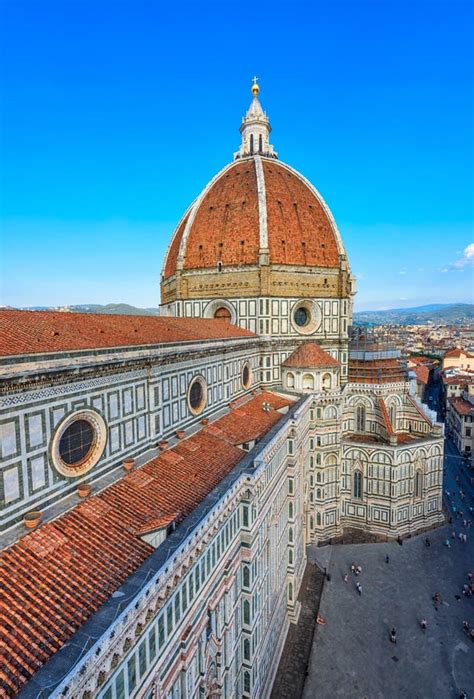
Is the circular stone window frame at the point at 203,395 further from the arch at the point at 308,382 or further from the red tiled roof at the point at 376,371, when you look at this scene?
the red tiled roof at the point at 376,371

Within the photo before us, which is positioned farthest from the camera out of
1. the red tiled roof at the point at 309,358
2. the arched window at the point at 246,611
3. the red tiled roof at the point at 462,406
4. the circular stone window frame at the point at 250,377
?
the red tiled roof at the point at 462,406

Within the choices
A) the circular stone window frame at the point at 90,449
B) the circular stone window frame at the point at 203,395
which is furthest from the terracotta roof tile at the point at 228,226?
the circular stone window frame at the point at 90,449

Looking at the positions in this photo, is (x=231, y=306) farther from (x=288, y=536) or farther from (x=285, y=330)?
(x=288, y=536)

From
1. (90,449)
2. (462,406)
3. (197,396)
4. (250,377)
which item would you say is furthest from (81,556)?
(462,406)

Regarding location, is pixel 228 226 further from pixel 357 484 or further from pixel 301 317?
pixel 357 484

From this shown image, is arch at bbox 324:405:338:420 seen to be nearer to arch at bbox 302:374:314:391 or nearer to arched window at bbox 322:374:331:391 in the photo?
arched window at bbox 322:374:331:391

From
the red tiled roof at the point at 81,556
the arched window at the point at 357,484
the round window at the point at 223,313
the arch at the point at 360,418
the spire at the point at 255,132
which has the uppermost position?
the spire at the point at 255,132

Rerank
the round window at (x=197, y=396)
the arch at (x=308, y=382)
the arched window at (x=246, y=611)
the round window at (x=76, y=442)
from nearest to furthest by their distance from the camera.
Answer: the round window at (x=76, y=442)
the arched window at (x=246, y=611)
the round window at (x=197, y=396)
the arch at (x=308, y=382)
